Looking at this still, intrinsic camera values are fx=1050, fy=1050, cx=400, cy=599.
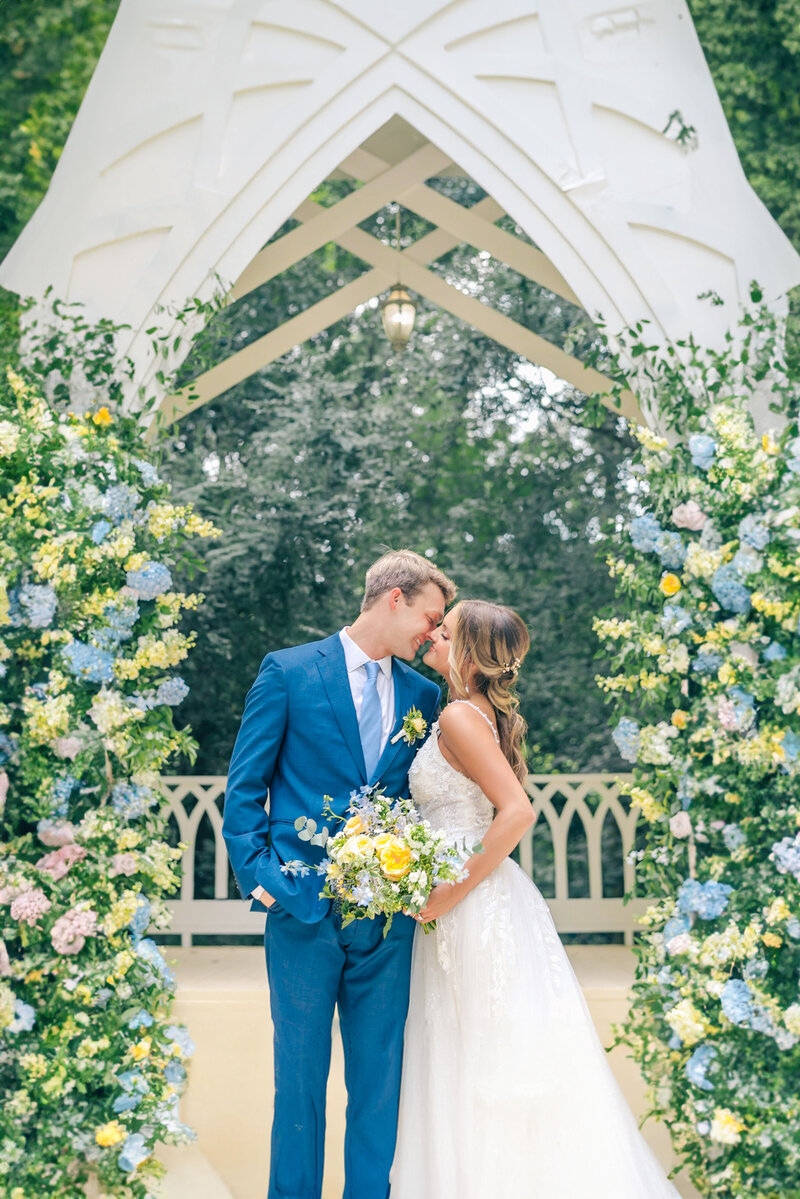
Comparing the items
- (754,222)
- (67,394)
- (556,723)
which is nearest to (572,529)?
(556,723)

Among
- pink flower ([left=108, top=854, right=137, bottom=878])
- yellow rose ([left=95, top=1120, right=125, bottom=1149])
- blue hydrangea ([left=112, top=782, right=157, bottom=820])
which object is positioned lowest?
yellow rose ([left=95, top=1120, right=125, bottom=1149])

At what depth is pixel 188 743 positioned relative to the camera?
338 centimetres

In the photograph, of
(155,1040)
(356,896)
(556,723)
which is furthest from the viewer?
(556,723)

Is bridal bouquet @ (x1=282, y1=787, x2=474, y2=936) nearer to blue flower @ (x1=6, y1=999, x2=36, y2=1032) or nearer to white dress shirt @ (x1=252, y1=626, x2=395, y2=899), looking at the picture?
white dress shirt @ (x1=252, y1=626, x2=395, y2=899)

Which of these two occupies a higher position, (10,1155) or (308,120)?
(308,120)

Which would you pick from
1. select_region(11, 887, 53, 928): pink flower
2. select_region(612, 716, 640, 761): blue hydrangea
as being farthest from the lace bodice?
select_region(11, 887, 53, 928): pink flower

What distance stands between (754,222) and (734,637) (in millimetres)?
1424

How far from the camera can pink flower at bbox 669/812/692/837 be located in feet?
10.8

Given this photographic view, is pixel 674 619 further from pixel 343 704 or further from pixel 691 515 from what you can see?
pixel 343 704

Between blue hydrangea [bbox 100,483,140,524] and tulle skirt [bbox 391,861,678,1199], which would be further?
blue hydrangea [bbox 100,483,140,524]

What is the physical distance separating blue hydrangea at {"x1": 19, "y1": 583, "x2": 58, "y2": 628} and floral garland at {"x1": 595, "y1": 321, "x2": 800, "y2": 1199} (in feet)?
5.67

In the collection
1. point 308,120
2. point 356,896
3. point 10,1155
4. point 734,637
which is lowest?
point 10,1155

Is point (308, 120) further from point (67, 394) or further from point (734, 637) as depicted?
point (734, 637)

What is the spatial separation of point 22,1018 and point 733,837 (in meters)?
2.20
